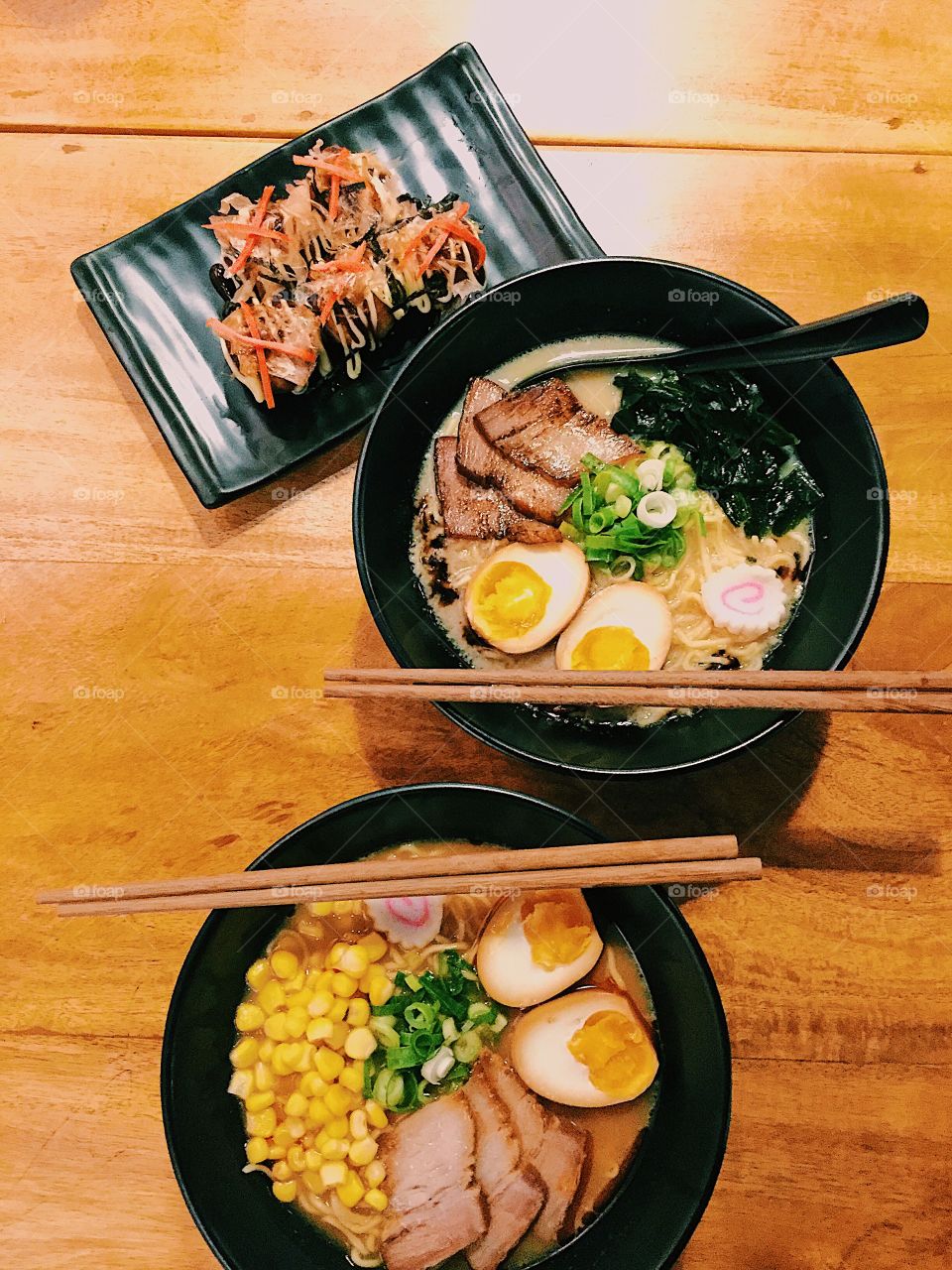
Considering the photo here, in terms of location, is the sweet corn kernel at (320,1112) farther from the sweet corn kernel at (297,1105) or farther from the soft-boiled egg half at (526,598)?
the soft-boiled egg half at (526,598)

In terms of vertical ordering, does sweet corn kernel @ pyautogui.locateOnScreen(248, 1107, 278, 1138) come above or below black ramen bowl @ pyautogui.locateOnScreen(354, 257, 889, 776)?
below

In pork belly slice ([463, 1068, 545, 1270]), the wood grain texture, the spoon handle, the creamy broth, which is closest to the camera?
the spoon handle

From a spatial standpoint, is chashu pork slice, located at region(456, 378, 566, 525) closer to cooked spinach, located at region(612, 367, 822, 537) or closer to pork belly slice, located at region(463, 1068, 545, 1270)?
cooked spinach, located at region(612, 367, 822, 537)

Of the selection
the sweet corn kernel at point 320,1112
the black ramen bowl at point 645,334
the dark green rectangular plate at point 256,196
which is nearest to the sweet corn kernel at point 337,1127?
the sweet corn kernel at point 320,1112

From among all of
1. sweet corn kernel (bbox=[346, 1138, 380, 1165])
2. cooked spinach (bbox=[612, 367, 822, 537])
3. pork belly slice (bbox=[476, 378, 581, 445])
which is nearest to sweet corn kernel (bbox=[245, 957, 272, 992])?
sweet corn kernel (bbox=[346, 1138, 380, 1165])

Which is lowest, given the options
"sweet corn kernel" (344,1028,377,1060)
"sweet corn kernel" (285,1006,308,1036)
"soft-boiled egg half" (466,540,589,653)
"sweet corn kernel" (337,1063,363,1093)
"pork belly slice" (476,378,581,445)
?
"sweet corn kernel" (337,1063,363,1093)

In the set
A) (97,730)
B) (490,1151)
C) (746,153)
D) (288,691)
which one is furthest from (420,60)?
(490,1151)

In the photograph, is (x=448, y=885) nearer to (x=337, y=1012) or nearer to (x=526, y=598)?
(x=337, y=1012)
